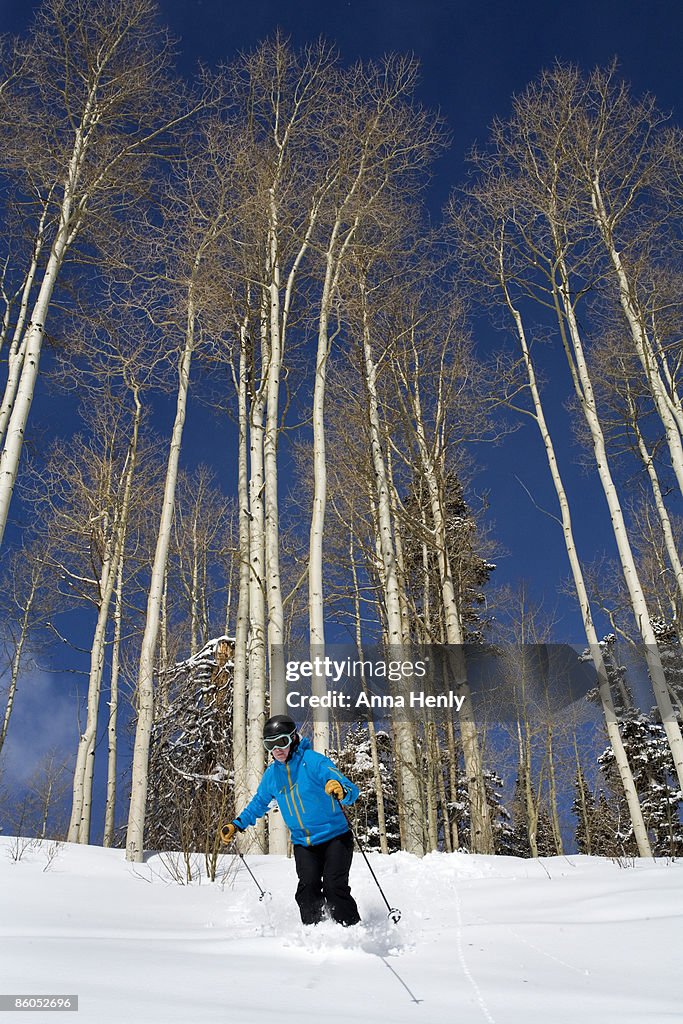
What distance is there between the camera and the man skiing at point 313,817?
385 cm

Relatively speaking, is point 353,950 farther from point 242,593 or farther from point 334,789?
point 242,593

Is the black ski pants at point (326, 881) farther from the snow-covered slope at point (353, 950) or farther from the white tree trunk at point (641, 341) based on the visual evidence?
the white tree trunk at point (641, 341)

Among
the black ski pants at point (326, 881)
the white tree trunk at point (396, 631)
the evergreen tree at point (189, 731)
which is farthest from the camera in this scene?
the evergreen tree at point (189, 731)

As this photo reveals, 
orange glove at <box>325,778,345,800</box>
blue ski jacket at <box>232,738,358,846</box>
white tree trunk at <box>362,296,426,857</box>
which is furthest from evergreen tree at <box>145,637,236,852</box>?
orange glove at <box>325,778,345,800</box>

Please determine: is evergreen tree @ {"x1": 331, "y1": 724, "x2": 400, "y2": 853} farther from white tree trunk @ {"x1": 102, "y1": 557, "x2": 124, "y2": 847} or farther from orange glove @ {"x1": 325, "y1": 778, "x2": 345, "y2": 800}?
orange glove @ {"x1": 325, "y1": 778, "x2": 345, "y2": 800}

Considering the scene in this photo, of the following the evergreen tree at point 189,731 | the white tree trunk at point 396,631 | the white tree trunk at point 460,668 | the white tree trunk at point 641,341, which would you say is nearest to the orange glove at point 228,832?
the white tree trunk at point 396,631

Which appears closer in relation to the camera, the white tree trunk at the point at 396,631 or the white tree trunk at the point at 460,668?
the white tree trunk at the point at 396,631

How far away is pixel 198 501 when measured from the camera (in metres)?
18.6

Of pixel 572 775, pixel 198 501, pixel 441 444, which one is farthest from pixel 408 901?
pixel 572 775

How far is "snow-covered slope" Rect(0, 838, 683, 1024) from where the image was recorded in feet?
Answer: 6.81

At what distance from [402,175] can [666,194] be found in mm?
4679

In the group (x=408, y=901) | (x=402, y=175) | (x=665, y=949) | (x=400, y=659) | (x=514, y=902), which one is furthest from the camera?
(x=402, y=175)

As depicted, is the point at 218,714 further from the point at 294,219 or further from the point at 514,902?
the point at 514,902

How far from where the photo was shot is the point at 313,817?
13.3 ft
